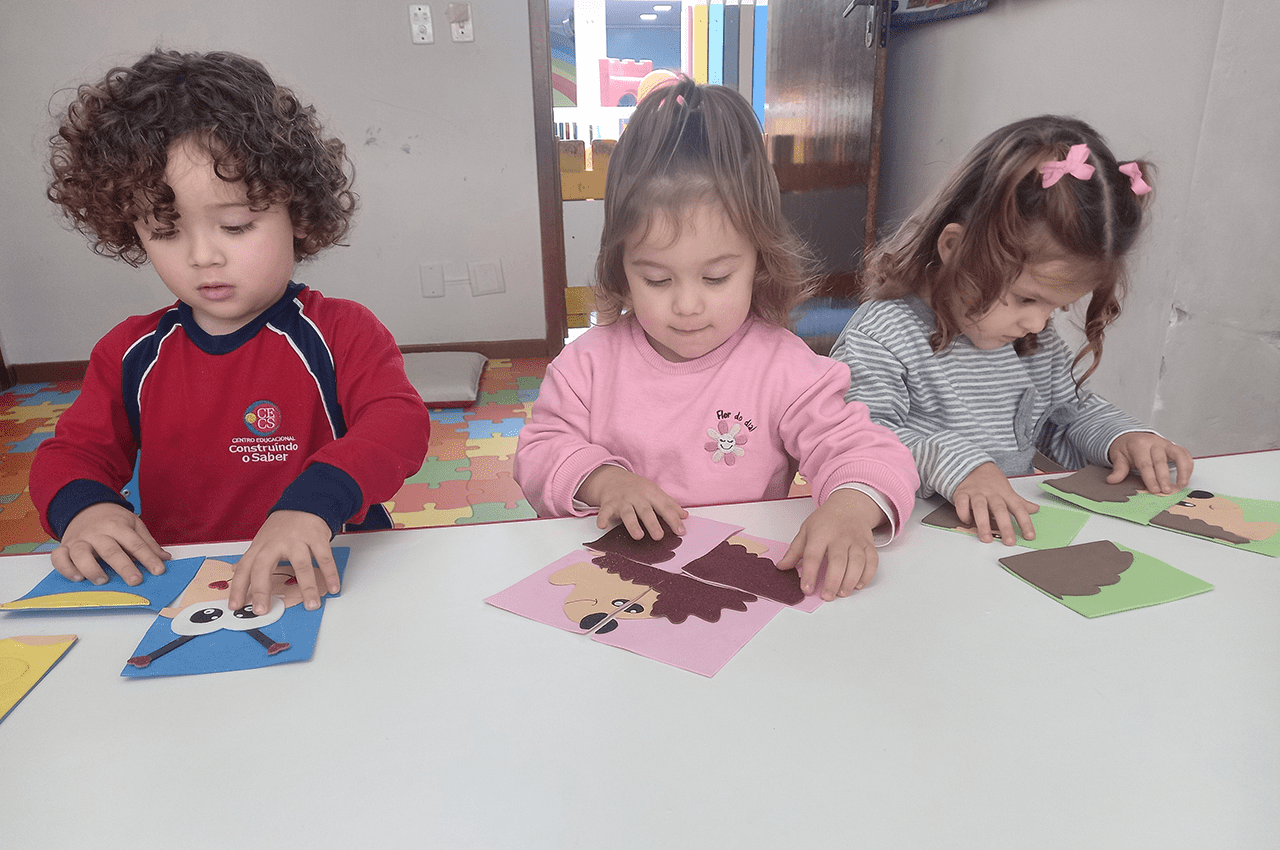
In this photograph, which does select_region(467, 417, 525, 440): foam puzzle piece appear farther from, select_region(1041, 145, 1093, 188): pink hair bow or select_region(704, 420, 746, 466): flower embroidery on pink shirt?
select_region(1041, 145, 1093, 188): pink hair bow

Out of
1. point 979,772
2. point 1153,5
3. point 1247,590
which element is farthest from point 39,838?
point 1153,5

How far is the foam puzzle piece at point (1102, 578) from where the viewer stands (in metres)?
0.52

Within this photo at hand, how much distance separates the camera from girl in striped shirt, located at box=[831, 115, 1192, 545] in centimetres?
79

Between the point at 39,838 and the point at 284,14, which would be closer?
the point at 39,838

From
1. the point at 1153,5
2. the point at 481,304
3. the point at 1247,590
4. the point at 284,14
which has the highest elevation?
the point at 284,14

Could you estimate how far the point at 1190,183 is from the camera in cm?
137

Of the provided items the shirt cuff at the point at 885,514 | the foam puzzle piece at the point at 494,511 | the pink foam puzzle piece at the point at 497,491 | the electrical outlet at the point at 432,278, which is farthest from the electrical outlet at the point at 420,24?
the shirt cuff at the point at 885,514

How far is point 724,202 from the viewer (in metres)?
0.74

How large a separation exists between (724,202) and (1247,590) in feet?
1.69

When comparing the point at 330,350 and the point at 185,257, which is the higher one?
the point at 185,257

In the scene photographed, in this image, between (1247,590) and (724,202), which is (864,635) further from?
(724,202)

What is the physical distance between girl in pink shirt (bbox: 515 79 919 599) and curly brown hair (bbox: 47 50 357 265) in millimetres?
318

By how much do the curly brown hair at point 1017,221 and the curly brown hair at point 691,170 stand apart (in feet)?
0.73

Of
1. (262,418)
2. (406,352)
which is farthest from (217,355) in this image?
(406,352)
